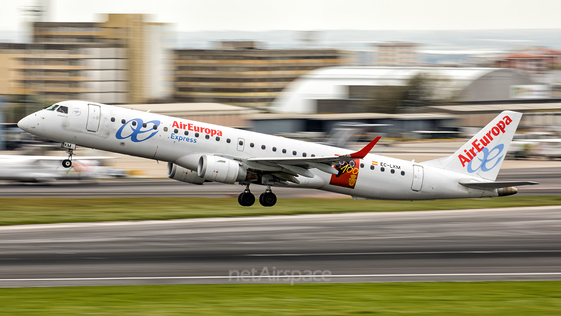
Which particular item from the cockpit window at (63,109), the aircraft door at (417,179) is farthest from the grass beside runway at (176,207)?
the cockpit window at (63,109)

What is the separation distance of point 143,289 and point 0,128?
6873cm

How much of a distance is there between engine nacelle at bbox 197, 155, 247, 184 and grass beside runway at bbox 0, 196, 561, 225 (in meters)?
3.86

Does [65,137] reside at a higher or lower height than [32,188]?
higher

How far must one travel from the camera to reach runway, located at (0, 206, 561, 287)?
21891 mm

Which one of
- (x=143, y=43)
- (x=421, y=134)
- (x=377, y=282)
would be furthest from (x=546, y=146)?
(x=143, y=43)

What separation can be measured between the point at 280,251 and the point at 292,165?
9.12m

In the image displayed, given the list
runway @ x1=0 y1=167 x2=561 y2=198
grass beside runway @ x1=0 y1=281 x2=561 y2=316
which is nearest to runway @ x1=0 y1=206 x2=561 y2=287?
grass beside runway @ x1=0 y1=281 x2=561 y2=316

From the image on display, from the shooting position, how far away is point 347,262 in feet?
79.4

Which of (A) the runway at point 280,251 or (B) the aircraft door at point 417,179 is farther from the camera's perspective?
(B) the aircraft door at point 417,179

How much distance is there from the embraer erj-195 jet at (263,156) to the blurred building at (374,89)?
98.3 metres

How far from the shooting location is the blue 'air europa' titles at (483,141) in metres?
37.8

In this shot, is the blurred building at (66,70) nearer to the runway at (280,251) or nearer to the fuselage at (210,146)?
the fuselage at (210,146)

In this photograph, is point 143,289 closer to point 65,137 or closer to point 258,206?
point 65,137

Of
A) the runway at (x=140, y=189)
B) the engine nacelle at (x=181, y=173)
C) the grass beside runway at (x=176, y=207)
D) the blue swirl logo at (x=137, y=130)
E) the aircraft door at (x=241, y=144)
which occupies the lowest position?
the runway at (x=140, y=189)
